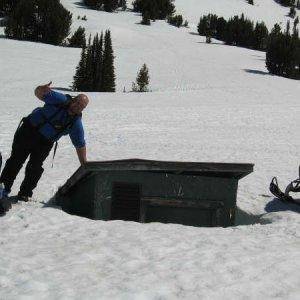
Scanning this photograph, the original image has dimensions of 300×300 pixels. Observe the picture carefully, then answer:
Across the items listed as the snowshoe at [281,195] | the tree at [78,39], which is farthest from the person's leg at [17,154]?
the tree at [78,39]

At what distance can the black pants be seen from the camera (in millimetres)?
7312

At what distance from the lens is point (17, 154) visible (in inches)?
293

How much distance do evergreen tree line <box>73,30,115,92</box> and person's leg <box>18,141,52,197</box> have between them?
33.2 m

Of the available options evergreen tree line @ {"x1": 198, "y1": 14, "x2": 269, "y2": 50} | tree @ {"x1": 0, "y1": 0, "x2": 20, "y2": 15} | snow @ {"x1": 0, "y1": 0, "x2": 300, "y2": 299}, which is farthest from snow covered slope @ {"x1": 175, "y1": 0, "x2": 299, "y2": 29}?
snow @ {"x1": 0, "y1": 0, "x2": 300, "y2": 299}

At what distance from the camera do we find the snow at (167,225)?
15.8ft

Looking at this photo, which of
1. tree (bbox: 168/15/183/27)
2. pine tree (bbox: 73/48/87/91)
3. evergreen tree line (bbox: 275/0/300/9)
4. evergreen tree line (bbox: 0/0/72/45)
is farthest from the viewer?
evergreen tree line (bbox: 275/0/300/9)

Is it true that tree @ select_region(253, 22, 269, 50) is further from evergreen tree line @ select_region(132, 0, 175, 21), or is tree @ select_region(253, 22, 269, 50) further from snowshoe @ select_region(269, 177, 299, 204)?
snowshoe @ select_region(269, 177, 299, 204)

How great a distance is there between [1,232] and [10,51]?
5088cm

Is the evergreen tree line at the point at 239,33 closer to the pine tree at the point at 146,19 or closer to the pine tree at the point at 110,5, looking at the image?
the pine tree at the point at 146,19

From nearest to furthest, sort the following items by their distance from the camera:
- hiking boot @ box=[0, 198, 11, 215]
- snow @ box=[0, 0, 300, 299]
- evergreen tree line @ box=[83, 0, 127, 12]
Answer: snow @ box=[0, 0, 300, 299] → hiking boot @ box=[0, 198, 11, 215] → evergreen tree line @ box=[83, 0, 127, 12]

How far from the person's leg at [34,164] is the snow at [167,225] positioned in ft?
1.00

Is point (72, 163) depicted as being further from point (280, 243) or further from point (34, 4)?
point (34, 4)

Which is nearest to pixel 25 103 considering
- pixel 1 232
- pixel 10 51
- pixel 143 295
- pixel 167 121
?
pixel 167 121

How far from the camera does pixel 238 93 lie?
35156 millimetres
